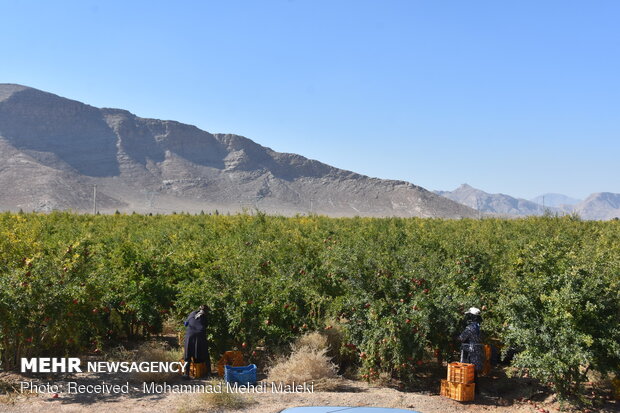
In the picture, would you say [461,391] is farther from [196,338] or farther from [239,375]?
[196,338]

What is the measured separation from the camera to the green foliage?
26.5 ft

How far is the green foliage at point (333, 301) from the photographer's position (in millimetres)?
8062

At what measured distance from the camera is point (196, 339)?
9508 millimetres

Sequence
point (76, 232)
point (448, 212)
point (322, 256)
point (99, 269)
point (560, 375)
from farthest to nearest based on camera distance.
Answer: point (448, 212)
point (76, 232)
point (322, 256)
point (99, 269)
point (560, 375)

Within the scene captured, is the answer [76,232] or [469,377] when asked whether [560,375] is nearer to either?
[469,377]

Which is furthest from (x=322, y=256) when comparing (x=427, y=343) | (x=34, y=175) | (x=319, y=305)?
(x=34, y=175)

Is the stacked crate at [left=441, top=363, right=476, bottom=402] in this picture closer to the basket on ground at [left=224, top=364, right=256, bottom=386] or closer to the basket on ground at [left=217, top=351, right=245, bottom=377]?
the basket on ground at [left=224, top=364, right=256, bottom=386]

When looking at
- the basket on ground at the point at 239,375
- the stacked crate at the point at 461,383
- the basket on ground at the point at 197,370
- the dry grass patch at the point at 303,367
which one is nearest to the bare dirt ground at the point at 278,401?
the stacked crate at the point at 461,383

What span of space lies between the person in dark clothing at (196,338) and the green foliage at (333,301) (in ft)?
0.89

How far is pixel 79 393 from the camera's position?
866 centimetres

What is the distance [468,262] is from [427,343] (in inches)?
169

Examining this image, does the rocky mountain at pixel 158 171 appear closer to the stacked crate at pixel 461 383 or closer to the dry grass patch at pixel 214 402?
the dry grass patch at pixel 214 402

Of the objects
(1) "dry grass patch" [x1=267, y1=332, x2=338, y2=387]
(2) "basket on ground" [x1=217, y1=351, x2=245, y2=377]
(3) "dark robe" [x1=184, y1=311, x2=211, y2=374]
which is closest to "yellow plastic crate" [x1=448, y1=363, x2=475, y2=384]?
(1) "dry grass patch" [x1=267, y1=332, x2=338, y2=387]

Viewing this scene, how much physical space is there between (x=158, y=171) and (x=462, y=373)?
130 meters
